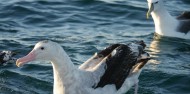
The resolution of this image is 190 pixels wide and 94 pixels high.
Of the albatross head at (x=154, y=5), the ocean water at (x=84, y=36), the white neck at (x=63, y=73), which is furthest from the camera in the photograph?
the albatross head at (x=154, y=5)

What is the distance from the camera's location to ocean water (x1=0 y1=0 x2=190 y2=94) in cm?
1077

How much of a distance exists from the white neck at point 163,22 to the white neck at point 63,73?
237 inches

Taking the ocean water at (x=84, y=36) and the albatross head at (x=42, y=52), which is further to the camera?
the ocean water at (x=84, y=36)

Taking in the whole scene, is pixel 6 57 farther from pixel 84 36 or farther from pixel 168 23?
pixel 168 23

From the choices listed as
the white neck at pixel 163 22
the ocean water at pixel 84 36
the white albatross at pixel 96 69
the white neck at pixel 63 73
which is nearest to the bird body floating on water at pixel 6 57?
the ocean water at pixel 84 36

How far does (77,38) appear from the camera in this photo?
1359 cm

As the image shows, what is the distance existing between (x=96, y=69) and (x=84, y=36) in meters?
4.68

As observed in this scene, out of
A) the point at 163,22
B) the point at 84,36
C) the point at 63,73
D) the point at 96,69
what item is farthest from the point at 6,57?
the point at 163,22

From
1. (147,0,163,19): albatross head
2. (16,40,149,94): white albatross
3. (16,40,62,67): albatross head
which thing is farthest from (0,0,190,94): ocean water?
(16,40,62,67): albatross head

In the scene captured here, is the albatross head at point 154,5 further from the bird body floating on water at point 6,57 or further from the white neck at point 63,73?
the white neck at point 63,73

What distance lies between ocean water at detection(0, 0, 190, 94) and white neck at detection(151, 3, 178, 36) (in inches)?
9.2

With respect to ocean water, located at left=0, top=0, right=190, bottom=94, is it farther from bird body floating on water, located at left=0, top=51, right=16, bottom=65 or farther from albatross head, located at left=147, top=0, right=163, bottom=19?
albatross head, located at left=147, top=0, right=163, bottom=19

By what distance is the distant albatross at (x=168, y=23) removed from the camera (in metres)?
14.1

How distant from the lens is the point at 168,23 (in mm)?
14391
